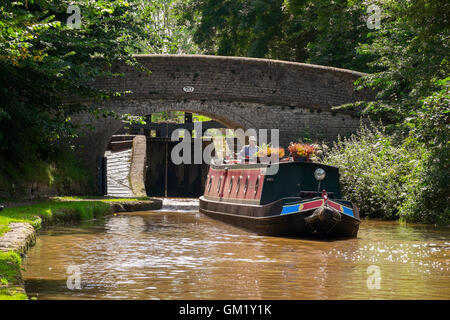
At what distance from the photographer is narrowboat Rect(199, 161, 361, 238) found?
11.2 meters

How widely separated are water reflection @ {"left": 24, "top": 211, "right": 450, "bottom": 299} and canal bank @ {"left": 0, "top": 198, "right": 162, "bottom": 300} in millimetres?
271

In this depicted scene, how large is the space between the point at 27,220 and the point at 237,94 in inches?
404

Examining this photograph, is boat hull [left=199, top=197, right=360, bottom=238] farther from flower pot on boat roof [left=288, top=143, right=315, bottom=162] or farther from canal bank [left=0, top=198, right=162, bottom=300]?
canal bank [left=0, top=198, right=162, bottom=300]

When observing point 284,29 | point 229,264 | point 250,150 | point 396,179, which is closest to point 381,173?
point 396,179

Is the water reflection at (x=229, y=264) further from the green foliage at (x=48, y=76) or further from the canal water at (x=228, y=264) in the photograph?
the green foliage at (x=48, y=76)

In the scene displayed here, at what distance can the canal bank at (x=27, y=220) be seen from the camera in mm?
5695

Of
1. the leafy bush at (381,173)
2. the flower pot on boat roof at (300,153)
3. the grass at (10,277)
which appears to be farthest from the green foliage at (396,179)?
the grass at (10,277)

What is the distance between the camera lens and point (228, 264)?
8273mm

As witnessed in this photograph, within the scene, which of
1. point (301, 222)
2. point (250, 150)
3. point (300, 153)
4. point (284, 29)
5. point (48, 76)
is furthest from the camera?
point (284, 29)

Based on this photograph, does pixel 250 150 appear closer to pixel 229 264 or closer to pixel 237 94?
pixel 237 94

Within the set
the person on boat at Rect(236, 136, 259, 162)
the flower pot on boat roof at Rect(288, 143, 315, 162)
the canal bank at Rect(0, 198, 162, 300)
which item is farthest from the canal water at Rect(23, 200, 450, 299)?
the person on boat at Rect(236, 136, 259, 162)

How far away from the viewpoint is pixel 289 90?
1980 centimetres
